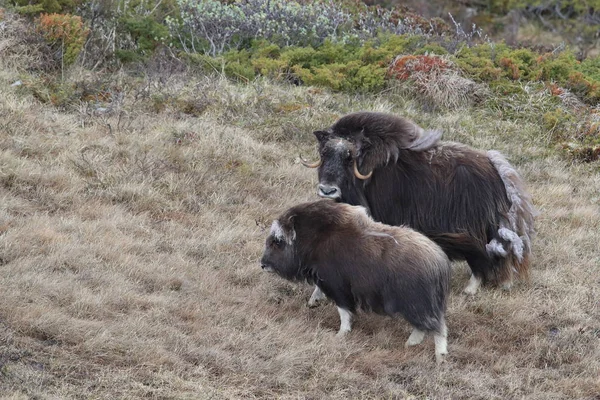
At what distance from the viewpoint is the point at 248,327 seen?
5.18 meters

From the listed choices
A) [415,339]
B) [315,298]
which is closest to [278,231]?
[315,298]

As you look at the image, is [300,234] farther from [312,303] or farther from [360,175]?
[360,175]

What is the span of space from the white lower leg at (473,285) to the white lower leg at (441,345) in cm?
98

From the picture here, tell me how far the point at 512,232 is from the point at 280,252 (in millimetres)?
1667

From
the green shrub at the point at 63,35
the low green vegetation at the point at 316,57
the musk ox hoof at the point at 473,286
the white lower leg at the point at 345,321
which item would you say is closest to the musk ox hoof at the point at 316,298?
the white lower leg at the point at 345,321

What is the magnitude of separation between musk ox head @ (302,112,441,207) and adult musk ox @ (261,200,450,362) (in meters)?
0.44

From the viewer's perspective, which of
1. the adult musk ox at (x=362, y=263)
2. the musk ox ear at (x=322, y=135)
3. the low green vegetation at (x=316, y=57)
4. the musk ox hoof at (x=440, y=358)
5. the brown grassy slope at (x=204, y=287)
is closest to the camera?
the brown grassy slope at (x=204, y=287)

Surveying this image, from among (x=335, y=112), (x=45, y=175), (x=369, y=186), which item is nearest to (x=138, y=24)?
(x=335, y=112)

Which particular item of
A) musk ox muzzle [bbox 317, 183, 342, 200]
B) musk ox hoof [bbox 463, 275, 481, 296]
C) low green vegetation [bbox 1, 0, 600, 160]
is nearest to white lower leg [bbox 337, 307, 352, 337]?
musk ox muzzle [bbox 317, 183, 342, 200]

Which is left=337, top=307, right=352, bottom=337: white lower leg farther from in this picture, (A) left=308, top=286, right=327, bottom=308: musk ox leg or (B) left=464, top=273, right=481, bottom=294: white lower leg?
(B) left=464, top=273, right=481, bottom=294: white lower leg

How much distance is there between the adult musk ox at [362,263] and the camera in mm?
4918

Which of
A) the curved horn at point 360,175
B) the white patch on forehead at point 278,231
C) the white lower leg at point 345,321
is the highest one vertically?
the curved horn at point 360,175

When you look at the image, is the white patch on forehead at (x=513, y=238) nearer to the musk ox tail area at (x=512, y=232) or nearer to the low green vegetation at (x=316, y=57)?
the musk ox tail area at (x=512, y=232)

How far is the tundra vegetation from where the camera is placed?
4727mm
